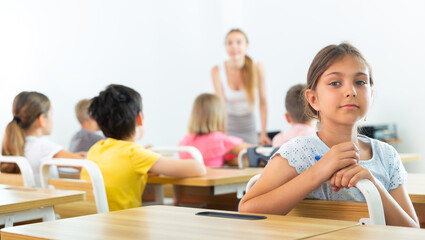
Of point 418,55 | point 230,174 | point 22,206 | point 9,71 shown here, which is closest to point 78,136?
point 9,71

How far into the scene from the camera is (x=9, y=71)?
5.34m

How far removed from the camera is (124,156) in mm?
2834

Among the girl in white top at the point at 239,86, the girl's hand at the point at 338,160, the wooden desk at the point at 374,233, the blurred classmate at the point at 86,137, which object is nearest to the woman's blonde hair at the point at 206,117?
the blurred classmate at the point at 86,137

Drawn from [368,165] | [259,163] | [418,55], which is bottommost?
[259,163]

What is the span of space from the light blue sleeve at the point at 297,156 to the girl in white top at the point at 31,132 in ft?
6.56

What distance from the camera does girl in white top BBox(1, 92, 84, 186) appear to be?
342 centimetres

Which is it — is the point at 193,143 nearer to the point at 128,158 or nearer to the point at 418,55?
the point at 128,158

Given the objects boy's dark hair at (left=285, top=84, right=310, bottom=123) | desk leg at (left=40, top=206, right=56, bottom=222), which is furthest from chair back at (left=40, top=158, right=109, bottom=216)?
boy's dark hair at (left=285, top=84, right=310, bottom=123)

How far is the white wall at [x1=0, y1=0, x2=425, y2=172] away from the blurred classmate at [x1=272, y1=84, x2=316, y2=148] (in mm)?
2785

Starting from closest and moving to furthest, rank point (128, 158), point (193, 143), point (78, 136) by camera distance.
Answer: point (128, 158), point (193, 143), point (78, 136)

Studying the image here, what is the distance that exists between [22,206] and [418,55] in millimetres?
4840

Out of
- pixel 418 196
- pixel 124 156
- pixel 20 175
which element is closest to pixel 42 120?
pixel 20 175

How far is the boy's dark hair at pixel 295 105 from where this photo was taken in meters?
3.45

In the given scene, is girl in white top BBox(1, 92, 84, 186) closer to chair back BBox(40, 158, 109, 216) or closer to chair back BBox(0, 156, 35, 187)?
chair back BBox(0, 156, 35, 187)
